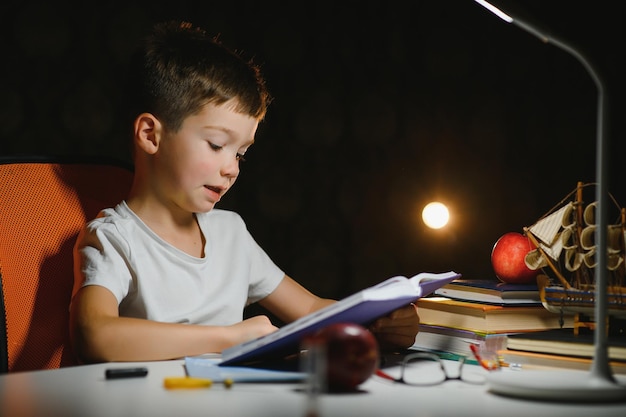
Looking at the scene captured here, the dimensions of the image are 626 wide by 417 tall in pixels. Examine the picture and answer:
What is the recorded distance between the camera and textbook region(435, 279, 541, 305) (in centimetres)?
113

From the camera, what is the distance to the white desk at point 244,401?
2.23 ft

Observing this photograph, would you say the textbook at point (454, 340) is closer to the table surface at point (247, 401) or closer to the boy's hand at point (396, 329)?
the boy's hand at point (396, 329)

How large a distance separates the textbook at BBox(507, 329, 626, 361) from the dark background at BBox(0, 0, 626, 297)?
93 cm

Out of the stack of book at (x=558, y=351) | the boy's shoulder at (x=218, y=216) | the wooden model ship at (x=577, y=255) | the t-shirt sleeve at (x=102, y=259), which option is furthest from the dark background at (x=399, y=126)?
the stack of book at (x=558, y=351)

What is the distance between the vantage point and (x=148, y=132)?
4.40 feet

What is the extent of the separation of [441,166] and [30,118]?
1.08 meters

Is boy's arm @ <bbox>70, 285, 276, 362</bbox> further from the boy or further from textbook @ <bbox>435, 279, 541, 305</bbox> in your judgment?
textbook @ <bbox>435, 279, 541, 305</bbox>

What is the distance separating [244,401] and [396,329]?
17.1 inches

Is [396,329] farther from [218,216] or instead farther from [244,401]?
[218,216]

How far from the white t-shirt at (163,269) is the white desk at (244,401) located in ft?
1.23

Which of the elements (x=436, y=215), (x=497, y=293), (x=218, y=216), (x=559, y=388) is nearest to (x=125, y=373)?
(x=559, y=388)

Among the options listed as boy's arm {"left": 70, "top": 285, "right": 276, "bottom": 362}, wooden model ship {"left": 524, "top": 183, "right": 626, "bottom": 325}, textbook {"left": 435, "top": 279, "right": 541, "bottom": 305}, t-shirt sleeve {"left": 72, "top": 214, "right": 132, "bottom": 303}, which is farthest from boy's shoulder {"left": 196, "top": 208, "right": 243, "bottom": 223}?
wooden model ship {"left": 524, "top": 183, "right": 626, "bottom": 325}

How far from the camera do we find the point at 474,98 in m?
2.00

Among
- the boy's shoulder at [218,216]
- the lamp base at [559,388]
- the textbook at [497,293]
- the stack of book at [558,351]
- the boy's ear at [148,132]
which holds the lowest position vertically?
the lamp base at [559,388]
